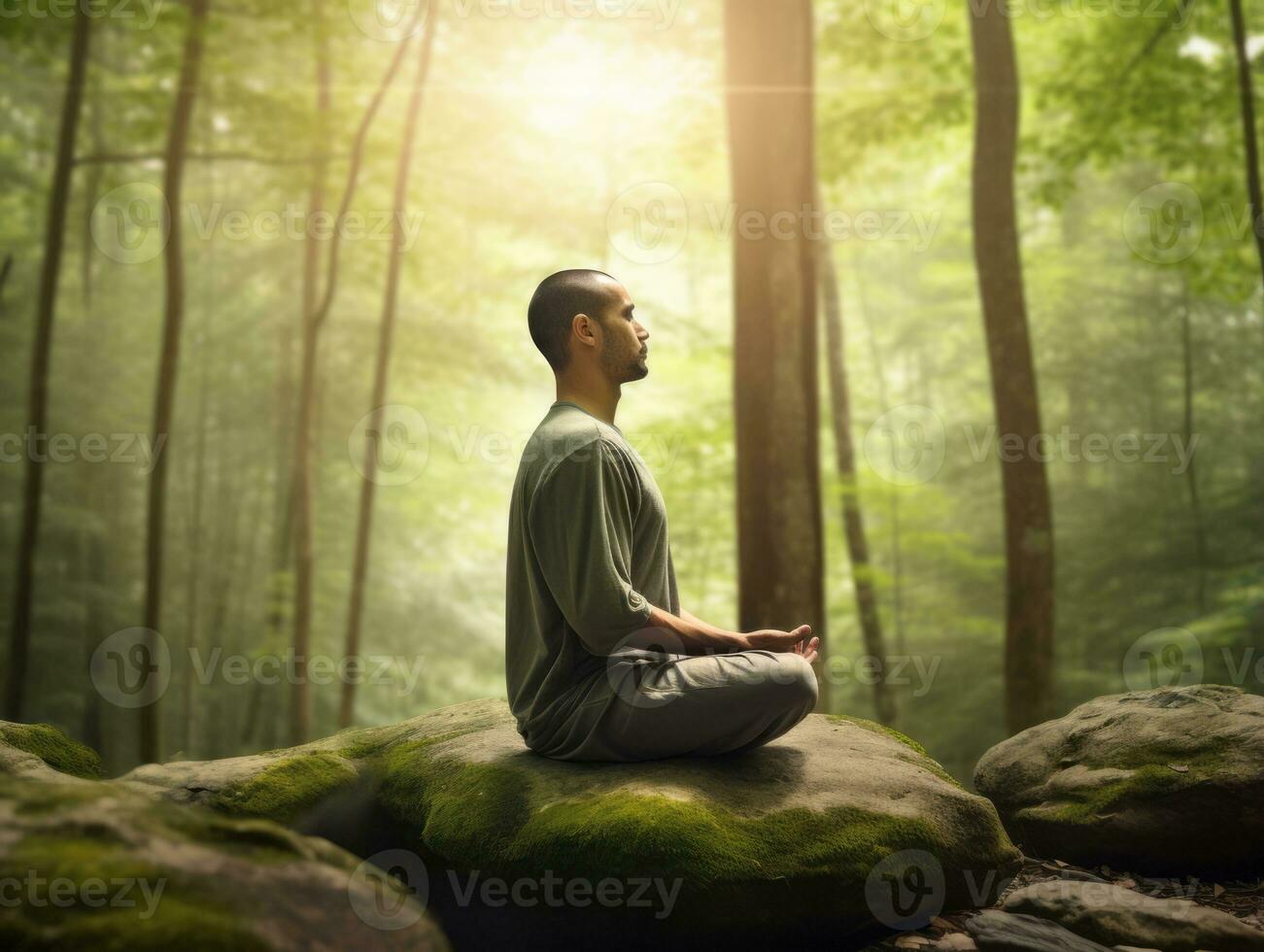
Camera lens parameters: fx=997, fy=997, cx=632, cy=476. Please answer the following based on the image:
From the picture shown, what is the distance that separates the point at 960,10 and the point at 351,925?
12624 mm

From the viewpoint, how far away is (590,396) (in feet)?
13.2

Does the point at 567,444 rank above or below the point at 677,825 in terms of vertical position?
above

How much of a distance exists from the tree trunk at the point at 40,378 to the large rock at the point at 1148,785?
905 cm

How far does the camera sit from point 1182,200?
12180mm

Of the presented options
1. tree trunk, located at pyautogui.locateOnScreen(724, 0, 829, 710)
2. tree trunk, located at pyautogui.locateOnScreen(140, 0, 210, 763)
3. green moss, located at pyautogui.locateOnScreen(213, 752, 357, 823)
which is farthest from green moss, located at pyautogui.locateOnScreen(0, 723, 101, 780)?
tree trunk, located at pyautogui.locateOnScreen(140, 0, 210, 763)

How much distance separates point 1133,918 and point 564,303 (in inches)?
115

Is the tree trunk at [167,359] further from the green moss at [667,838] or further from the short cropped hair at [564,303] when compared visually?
the green moss at [667,838]

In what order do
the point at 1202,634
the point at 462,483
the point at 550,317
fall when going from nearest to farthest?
the point at 550,317
the point at 1202,634
the point at 462,483

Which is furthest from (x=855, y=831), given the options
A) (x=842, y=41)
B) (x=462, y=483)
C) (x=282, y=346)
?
(x=462, y=483)

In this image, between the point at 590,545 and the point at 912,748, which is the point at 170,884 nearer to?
the point at 590,545

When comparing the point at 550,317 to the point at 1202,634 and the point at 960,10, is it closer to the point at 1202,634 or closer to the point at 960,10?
the point at 960,10

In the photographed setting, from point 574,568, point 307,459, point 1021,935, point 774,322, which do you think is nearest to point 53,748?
point 574,568

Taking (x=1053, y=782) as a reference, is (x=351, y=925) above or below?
above

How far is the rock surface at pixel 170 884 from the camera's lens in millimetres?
2025
